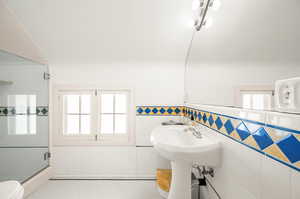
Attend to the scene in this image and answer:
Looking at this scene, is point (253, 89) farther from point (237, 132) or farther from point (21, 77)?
point (21, 77)

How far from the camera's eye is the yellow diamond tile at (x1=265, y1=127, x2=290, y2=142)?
49 centimetres

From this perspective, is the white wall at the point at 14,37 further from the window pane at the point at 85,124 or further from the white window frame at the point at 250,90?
the white window frame at the point at 250,90

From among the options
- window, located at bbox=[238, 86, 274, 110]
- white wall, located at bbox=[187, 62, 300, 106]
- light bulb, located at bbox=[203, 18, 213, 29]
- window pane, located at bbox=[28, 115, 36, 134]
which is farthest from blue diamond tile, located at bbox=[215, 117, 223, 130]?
window pane, located at bbox=[28, 115, 36, 134]

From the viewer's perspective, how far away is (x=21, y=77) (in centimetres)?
179

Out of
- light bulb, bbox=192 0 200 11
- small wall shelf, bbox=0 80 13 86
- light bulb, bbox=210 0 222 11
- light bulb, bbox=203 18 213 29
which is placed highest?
light bulb, bbox=192 0 200 11

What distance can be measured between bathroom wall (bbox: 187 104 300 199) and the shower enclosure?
6.85ft

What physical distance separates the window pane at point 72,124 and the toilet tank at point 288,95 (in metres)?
2.12

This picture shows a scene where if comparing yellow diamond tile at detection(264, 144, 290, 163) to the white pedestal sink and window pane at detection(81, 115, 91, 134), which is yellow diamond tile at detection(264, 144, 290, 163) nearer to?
the white pedestal sink

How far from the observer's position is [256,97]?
2.00 ft

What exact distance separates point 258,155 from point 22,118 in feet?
7.83

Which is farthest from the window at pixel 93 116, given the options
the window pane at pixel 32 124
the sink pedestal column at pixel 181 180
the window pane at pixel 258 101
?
the window pane at pixel 258 101

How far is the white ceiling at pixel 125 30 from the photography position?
40.0 inches

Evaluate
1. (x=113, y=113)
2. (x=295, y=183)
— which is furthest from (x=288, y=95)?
(x=113, y=113)

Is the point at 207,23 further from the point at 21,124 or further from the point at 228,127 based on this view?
the point at 21,124
